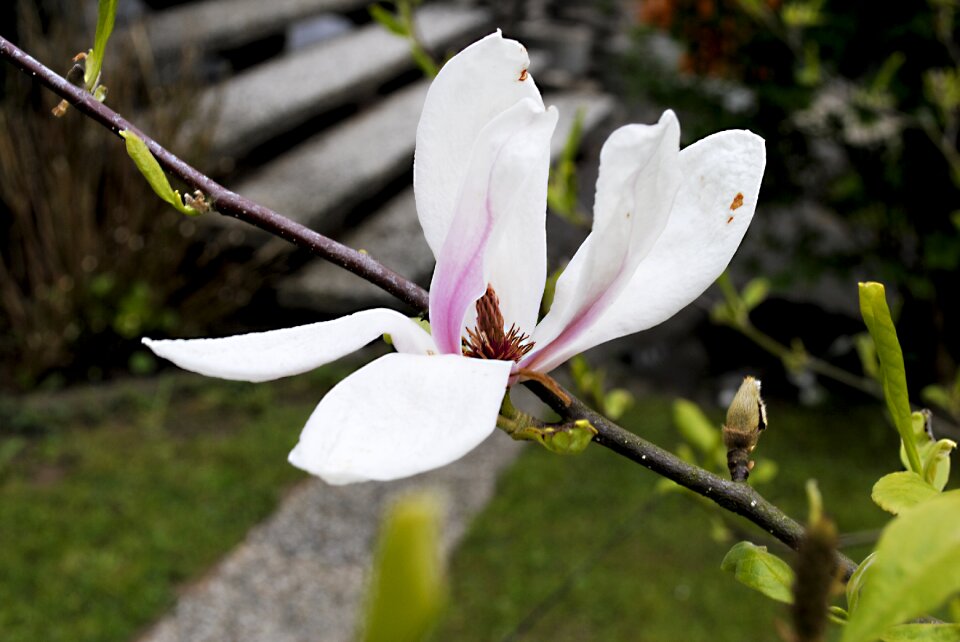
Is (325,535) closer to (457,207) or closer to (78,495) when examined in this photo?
(78,495)

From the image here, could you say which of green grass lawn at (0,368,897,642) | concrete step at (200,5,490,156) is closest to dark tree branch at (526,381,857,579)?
green grass lawn at (0,368,897,642)

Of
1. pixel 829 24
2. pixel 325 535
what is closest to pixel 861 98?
pixel 829 24

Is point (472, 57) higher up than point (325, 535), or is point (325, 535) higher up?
point (472, 57)

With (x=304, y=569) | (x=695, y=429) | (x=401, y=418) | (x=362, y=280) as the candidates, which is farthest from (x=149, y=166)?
(x=362, y=280)

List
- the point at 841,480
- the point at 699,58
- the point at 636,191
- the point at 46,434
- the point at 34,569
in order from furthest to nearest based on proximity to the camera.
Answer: the point at 699,58 < the point at 841,480 < the point at 46,434 < the point at 34,569 < the point at 636,191

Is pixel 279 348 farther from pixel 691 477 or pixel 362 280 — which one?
pixel 362 280

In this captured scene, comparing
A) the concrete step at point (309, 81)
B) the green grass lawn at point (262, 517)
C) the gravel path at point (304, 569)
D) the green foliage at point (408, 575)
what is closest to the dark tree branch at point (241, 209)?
the green foliage at point (408, 575)

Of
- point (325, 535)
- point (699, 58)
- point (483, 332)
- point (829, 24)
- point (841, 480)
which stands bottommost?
point (841, 480)

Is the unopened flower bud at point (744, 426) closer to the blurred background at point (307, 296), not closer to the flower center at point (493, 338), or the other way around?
the flower center at point (493, 338)
